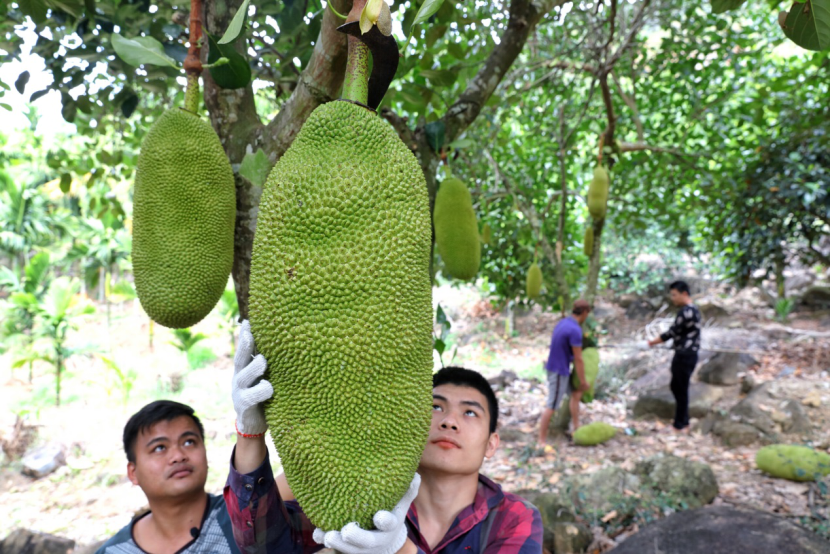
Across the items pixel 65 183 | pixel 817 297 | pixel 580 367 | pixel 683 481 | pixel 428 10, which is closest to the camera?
pixel 428 10

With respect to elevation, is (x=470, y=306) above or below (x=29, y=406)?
above

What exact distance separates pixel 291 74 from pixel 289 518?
136 centimetres

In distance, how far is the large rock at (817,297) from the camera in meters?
7.64

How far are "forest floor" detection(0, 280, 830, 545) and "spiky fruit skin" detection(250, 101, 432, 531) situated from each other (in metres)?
2.78

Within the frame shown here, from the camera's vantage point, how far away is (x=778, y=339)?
678cm

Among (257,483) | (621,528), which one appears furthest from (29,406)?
(257,483)

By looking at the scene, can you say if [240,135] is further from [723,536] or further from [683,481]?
[683,481]

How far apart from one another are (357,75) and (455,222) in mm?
1270

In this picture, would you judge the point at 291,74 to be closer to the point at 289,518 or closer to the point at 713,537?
the point at 289,518

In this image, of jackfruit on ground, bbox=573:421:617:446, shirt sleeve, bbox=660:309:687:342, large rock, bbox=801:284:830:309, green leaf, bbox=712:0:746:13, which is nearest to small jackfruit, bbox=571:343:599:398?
jackfruit on ground, bbox=573:421:617:446

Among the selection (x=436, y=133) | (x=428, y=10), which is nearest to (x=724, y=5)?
(x=436, y=133)

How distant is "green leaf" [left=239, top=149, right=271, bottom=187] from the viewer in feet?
3.59

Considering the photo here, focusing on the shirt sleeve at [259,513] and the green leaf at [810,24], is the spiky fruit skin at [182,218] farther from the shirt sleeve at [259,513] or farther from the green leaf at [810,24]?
the green leaf at [810,24]

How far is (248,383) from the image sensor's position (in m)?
0.78
